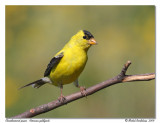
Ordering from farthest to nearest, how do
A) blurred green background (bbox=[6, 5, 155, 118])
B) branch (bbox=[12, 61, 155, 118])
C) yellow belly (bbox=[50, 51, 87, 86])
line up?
blurred green background (bbox=[6, 5, 155, 118]) → yellow belly (bbox=[50, 51, 87, 86]) → branch (bbox=[12, 61, 155, 118])

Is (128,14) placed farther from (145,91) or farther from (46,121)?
(46,121)

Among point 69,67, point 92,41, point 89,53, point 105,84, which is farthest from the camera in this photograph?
point 89,53

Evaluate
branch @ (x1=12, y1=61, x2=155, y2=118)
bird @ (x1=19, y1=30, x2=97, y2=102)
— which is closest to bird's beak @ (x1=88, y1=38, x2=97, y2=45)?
bird @ (x1=19, y1=30, x2=97, y2=102)

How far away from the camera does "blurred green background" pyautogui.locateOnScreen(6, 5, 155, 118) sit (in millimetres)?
5133

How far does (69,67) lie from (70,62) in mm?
84

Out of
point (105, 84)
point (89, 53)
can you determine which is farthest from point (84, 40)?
point (89, 53)

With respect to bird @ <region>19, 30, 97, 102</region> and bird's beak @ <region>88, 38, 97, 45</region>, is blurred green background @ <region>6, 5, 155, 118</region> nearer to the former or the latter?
bird @ <region>19, 30, 97, 102</region>

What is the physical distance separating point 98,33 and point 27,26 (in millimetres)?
1631

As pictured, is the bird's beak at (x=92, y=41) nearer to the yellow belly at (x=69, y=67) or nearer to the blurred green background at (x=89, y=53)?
the yellow belly at (x=69, y=67)

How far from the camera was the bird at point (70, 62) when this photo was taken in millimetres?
4059

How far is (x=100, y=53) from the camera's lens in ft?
19.3

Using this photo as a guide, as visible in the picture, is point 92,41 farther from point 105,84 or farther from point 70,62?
point 105,84

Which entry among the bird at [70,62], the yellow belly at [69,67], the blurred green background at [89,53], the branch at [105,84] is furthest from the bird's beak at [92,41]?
the blurred green background at [89,53]

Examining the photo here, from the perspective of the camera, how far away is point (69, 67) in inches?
159
